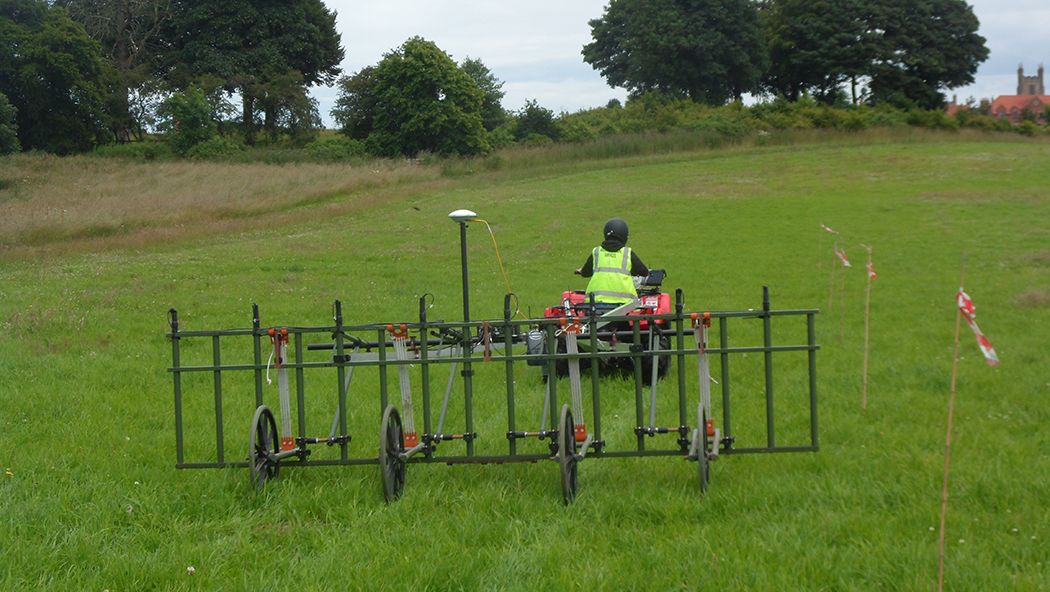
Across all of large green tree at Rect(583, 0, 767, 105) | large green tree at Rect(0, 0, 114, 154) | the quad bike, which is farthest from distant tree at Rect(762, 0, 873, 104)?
the quad bike

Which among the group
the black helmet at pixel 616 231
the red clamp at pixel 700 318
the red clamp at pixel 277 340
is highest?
the black helmet at pixel 616 231

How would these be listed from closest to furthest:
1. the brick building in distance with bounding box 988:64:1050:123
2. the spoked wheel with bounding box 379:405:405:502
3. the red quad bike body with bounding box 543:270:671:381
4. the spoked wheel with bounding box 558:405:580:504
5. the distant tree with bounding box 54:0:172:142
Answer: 1. the spoked wheel with bounding box 558:405:580:504
2. the spoked wheel with bounding box 379:405:405:502
3. the red quad bike body with bounding box 543:270:671:381
4. the distant tree with bounding box 54:0:172:142
5. the brick building in distance with bounding box 988:64:1050:123

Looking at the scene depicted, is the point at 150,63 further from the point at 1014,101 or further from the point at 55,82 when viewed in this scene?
the point at 1014,101

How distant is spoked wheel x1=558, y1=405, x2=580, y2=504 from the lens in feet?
22.1

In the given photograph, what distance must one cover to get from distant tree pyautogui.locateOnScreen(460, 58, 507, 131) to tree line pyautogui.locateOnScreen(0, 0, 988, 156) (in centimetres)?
20

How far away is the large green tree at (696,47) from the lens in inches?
2876

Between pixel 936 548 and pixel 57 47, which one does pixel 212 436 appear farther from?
pixel 57 47

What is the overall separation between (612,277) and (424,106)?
172 feet

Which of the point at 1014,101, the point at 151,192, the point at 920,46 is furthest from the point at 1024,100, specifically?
the point at 151,192

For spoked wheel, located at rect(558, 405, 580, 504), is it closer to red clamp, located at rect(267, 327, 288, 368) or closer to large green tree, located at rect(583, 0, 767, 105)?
red clamp, located at rect(267, 327, 288, 368)

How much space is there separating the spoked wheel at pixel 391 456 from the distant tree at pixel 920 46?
235ft

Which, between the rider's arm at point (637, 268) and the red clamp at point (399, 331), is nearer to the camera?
the red clamp at point (399, 331)

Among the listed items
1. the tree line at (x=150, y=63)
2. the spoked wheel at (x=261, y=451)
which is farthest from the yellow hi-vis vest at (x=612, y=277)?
the tree line at (x=150, y=63)

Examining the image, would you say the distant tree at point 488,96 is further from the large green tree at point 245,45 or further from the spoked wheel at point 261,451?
the spoked wheel at point 261,451
